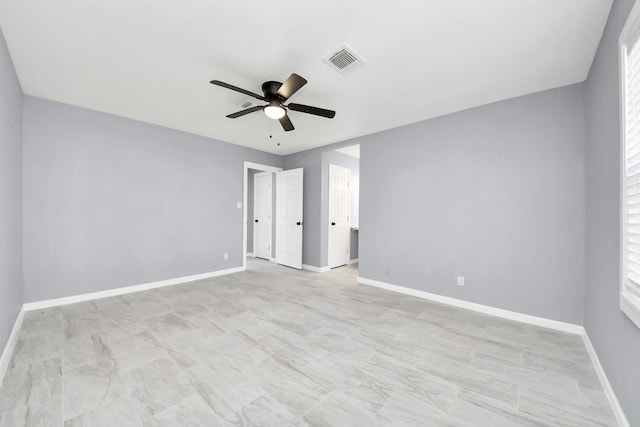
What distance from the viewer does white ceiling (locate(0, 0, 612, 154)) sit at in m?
1.74

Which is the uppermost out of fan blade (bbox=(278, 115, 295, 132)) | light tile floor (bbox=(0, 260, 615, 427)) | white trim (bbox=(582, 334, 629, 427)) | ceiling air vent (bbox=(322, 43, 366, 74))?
ceiling air vent (bbox=(322, 43, 366, 74))

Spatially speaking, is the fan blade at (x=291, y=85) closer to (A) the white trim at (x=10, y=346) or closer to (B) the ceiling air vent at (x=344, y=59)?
(B) the ceiling air vent at (x=344, y=59)

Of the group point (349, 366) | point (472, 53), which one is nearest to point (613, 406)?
point (349, 366)

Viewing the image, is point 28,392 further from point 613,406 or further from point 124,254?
point 613,406

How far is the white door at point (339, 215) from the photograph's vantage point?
17.9 feet

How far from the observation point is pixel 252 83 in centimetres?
268

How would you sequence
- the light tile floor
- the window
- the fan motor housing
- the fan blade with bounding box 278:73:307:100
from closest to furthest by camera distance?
1. the window
2. the light tile floor
3. the fan blade with bounding box 278:73:307:100
4. the fan motor housing

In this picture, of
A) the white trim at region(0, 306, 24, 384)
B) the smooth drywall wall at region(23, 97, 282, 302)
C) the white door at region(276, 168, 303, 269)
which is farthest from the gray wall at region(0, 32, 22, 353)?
the white door at region(276, 168, 303, 269)

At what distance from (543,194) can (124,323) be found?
4812 mm

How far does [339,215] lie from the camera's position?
18.7 ft

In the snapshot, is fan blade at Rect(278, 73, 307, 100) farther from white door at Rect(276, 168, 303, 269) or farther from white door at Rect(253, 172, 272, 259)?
white door at Rect(253, 172, 272, 259)

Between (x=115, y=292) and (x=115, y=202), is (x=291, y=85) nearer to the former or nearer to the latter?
(x=115, y=202)

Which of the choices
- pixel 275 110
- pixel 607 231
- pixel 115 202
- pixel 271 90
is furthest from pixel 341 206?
pixel 607 231

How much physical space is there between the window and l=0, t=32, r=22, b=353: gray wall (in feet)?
13.9
